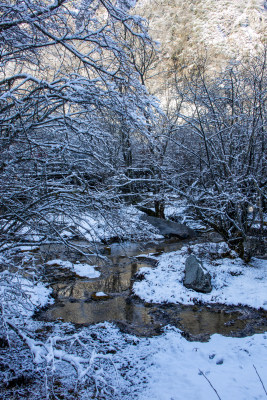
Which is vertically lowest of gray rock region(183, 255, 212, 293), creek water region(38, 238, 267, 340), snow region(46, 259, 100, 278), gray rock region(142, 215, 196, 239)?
creek water region(38, 238, 267, 340)

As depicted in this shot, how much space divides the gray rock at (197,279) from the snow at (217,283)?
0.12 meters

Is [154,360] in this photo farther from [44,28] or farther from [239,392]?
[44,28]

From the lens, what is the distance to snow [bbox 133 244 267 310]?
657 cm

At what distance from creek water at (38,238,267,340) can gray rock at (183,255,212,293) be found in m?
0.53

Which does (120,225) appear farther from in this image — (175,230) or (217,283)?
(175,230)

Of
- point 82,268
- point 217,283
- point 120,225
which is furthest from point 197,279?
point 120,225

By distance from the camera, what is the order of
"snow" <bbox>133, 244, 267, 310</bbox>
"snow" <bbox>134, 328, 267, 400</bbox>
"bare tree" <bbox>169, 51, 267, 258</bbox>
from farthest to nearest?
"bare tree" <bbox>169, 51, 267, 258</bbox>
"snow" <bbox>133, 244, 267, 310</bbox>
"snow" <bbox>134, 328, 267, 400</bbox>

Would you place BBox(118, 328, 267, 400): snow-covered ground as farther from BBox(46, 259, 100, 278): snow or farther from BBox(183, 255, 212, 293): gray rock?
BBox(46, 259, 100, 278): snow

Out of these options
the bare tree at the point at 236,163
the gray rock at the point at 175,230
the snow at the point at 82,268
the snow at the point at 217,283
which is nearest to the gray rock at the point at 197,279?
the snow at the point at 217,283

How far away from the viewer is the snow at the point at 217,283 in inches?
259

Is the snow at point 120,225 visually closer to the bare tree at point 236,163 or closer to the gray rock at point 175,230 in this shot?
the bare tree at point 236,163

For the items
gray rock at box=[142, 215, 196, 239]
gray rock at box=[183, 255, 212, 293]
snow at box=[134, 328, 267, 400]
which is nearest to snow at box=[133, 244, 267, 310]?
gray rock at box=[183, 255, 212, 293]

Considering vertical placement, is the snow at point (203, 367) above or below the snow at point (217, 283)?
below

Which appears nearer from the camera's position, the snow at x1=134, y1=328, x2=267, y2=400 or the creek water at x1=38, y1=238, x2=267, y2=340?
the snow at x1=134, y1=328, x2=267, y2=400
